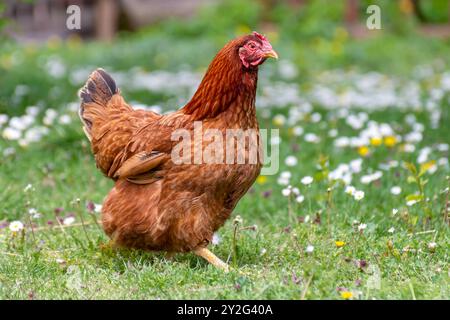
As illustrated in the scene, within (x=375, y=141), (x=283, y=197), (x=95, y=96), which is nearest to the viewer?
(x=95, y=96)

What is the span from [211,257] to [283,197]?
1.51 m

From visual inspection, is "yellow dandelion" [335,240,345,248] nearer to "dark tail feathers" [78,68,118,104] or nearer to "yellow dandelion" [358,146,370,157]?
"dark tail feathers" [78,68,118,104]

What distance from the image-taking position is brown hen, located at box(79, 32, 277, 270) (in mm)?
3549

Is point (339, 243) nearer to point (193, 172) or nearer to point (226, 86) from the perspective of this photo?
point (193, 172)

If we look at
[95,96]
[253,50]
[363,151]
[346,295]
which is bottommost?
[346,295]

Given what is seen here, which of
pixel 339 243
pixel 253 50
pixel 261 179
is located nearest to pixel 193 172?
pixel 253 50

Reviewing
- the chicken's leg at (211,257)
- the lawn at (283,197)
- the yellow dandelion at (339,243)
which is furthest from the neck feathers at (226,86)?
the yellow dandelion at (339,243)

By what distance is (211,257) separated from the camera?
373 cm

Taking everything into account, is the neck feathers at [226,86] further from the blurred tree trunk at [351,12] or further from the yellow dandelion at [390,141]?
the blurred tree trunk at [351,12]

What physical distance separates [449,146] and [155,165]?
309 cm

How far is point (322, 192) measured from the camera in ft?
15.9

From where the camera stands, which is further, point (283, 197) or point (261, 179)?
point (261, 179)

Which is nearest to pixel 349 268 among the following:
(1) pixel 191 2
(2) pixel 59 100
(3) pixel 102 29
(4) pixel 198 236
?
(4) pixel 198 236

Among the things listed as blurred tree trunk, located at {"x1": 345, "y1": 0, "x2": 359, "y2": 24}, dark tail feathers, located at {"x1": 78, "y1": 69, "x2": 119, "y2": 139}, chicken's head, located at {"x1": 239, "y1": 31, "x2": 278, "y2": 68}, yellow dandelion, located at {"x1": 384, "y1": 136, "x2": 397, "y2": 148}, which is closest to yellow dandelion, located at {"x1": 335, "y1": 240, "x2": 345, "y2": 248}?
chicken's head, located at {"x1": 239, "y1": 31, "x2": 278, "y2": 68}
